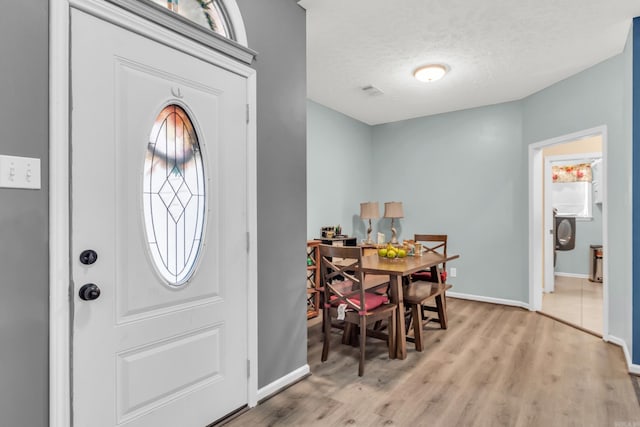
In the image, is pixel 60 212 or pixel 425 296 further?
pixel 425 296

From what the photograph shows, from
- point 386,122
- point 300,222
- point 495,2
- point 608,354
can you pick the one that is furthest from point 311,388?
point 386,122

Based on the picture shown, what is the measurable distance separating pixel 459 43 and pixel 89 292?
3.32 m

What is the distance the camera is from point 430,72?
3625 mm

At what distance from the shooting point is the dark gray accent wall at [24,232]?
4.12ft

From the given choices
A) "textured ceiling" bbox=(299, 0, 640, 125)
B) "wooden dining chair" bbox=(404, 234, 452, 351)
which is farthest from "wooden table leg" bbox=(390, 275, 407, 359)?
"textured ceiling" bbox=(299, 0, 640, 125)

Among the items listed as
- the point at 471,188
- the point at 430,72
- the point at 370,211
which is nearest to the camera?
the point at 430,72

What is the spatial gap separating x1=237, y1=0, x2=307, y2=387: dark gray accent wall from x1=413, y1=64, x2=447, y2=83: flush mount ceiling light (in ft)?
5.16

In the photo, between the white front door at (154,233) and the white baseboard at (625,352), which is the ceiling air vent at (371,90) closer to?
the white front door at (154,233)

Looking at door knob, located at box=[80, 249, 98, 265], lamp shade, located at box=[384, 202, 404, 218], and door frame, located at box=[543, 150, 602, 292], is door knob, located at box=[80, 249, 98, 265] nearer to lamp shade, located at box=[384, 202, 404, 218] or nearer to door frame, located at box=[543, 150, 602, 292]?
lamp shade, located at box=[384, 202, 404, 218]

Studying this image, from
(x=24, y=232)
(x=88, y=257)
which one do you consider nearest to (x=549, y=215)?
(x=88, y=257)

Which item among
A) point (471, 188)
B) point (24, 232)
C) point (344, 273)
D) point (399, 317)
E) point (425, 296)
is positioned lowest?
point (399, 317)

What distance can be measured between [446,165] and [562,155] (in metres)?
1.99

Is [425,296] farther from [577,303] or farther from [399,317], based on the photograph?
[577,303]

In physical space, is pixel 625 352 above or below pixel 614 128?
below
